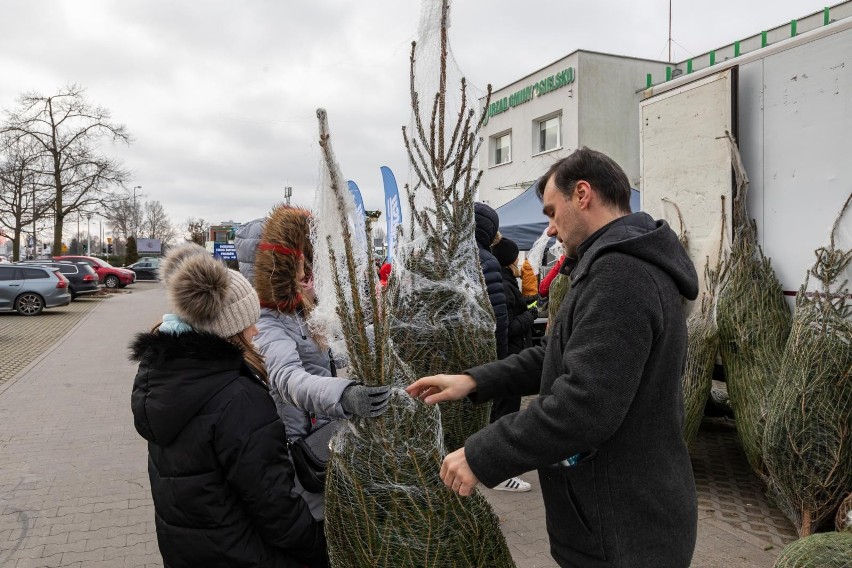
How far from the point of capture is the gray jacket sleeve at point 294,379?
1975 millimetres

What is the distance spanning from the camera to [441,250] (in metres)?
3.61

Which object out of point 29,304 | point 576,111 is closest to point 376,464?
point 576,111

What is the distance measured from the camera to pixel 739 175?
165 inches

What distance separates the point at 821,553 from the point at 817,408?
3.88 ft

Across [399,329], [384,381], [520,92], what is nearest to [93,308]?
[520,92]

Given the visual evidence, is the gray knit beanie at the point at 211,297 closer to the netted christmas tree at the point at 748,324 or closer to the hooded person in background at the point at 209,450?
the hooded person in background at the point at 209,450

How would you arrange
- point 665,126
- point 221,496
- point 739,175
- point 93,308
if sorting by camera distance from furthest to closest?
point 93,308 → point 665,126 → point 739,175 → point 221,496

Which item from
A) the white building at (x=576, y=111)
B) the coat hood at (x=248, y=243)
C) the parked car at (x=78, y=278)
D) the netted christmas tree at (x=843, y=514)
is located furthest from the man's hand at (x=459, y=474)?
the parked car at (x=78, y=278)

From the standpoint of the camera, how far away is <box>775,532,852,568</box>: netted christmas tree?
7.83 ft

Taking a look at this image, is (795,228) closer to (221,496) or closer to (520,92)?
(221,496)

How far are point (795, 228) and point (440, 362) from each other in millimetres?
2407

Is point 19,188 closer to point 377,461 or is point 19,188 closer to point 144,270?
point 144,270

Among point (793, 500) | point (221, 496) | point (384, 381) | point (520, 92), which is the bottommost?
point (793, 500)

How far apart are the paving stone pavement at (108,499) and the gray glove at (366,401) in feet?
4.63
